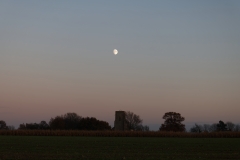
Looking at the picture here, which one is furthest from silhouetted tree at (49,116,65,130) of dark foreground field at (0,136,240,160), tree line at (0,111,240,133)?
dark foreground field at (0,136,240,160)

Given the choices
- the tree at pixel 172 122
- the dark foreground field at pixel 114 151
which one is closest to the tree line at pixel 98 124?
the tree at pixel 172 122

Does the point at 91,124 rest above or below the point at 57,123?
below

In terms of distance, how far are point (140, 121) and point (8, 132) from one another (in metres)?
65.9

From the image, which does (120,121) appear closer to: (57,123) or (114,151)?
(57,123)

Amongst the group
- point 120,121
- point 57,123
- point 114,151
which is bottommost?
point 114,151

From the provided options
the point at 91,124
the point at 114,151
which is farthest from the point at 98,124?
the point at 114,151

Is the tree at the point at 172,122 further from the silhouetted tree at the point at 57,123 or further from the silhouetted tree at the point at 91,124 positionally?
the silhouetted tree at the point at 57,123

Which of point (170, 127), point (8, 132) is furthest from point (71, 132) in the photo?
point (170, 127)

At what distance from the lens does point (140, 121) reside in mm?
125875

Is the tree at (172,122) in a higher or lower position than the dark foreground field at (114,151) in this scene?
higher

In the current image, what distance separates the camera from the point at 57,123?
380 feet

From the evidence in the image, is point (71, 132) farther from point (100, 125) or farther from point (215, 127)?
point (215, 127)

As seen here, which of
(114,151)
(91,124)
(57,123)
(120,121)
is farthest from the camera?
(57,123)

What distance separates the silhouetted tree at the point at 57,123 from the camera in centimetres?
11344
